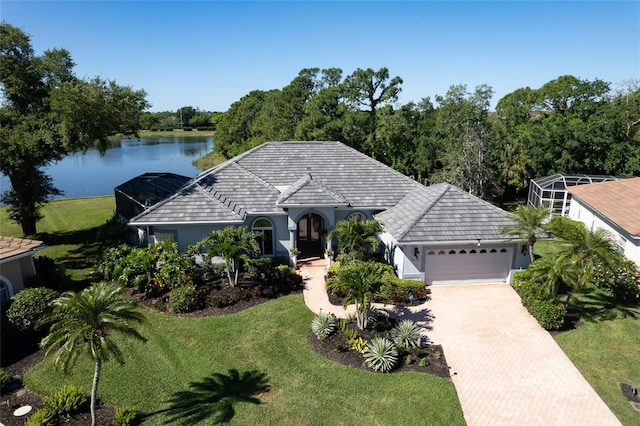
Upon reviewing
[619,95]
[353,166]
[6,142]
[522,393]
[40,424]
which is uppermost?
[619,95]

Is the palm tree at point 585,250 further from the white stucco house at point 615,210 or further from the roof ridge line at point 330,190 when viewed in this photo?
the roof ridge line at point 330,190

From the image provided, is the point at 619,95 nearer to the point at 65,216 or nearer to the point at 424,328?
the point at 424,328

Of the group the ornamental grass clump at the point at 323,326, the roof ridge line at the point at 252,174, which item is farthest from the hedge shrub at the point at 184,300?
the roof ridge line at the point at 252,174

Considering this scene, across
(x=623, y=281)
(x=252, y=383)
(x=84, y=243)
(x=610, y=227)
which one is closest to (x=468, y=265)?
(x=623, y=281)

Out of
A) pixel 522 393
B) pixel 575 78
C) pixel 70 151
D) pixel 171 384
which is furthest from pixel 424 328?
pixel 575 78

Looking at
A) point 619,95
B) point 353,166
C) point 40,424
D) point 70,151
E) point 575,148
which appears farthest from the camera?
point 619,95

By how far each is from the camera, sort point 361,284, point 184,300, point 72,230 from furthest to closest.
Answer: point 72,230 < point 184,300 < point 361,284

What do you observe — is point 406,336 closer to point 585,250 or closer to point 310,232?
point 585,250
